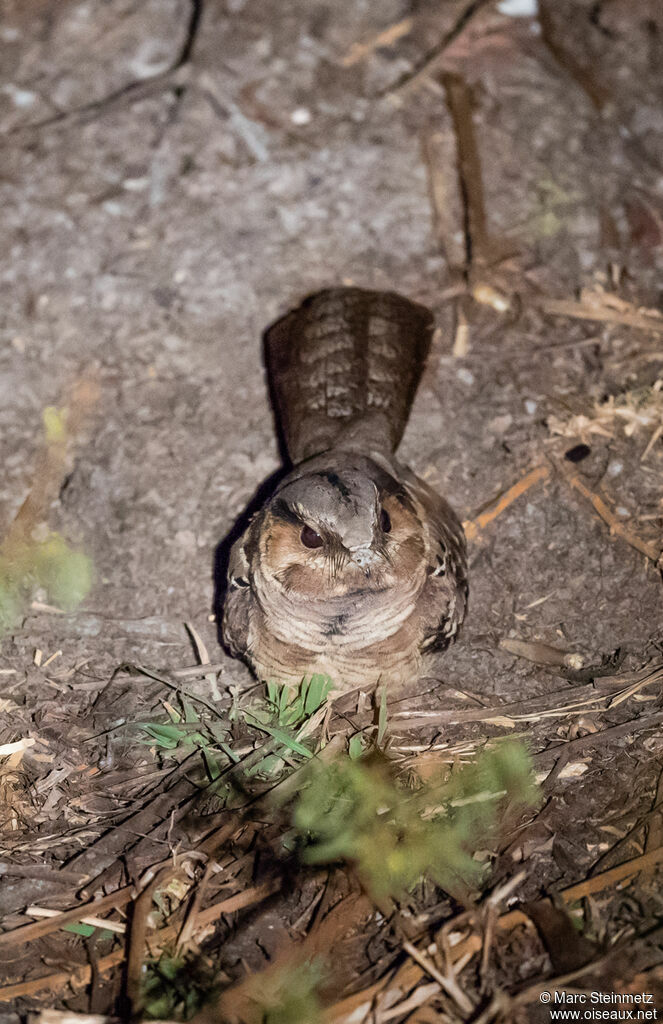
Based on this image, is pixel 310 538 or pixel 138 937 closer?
pixel 138 937

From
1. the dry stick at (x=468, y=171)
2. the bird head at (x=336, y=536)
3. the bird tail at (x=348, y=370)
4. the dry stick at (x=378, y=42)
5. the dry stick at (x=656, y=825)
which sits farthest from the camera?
the dry stick at (x=378, y=42)

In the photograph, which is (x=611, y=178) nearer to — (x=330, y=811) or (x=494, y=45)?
(x=494, y=45)

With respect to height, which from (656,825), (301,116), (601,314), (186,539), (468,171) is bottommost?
(656,825)

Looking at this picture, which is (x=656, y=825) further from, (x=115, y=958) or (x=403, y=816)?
(x=115, y=958)

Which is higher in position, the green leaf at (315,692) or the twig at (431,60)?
the twig at (431,60)

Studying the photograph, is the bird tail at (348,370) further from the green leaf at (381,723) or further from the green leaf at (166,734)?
the green leaf at (166,734)

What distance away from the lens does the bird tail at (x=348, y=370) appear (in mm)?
3596

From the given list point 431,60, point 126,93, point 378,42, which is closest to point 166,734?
point 126,93

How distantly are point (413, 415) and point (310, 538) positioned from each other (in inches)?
52.6

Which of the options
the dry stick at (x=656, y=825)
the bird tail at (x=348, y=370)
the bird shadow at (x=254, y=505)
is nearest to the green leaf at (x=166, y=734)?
the bird shadow at (x=254, y=505)

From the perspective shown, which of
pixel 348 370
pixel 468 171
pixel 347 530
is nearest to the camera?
pixel 347 530

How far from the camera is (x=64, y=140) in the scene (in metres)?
4.96

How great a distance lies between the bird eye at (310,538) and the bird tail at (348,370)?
2.23 feet

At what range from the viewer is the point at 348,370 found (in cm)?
365
